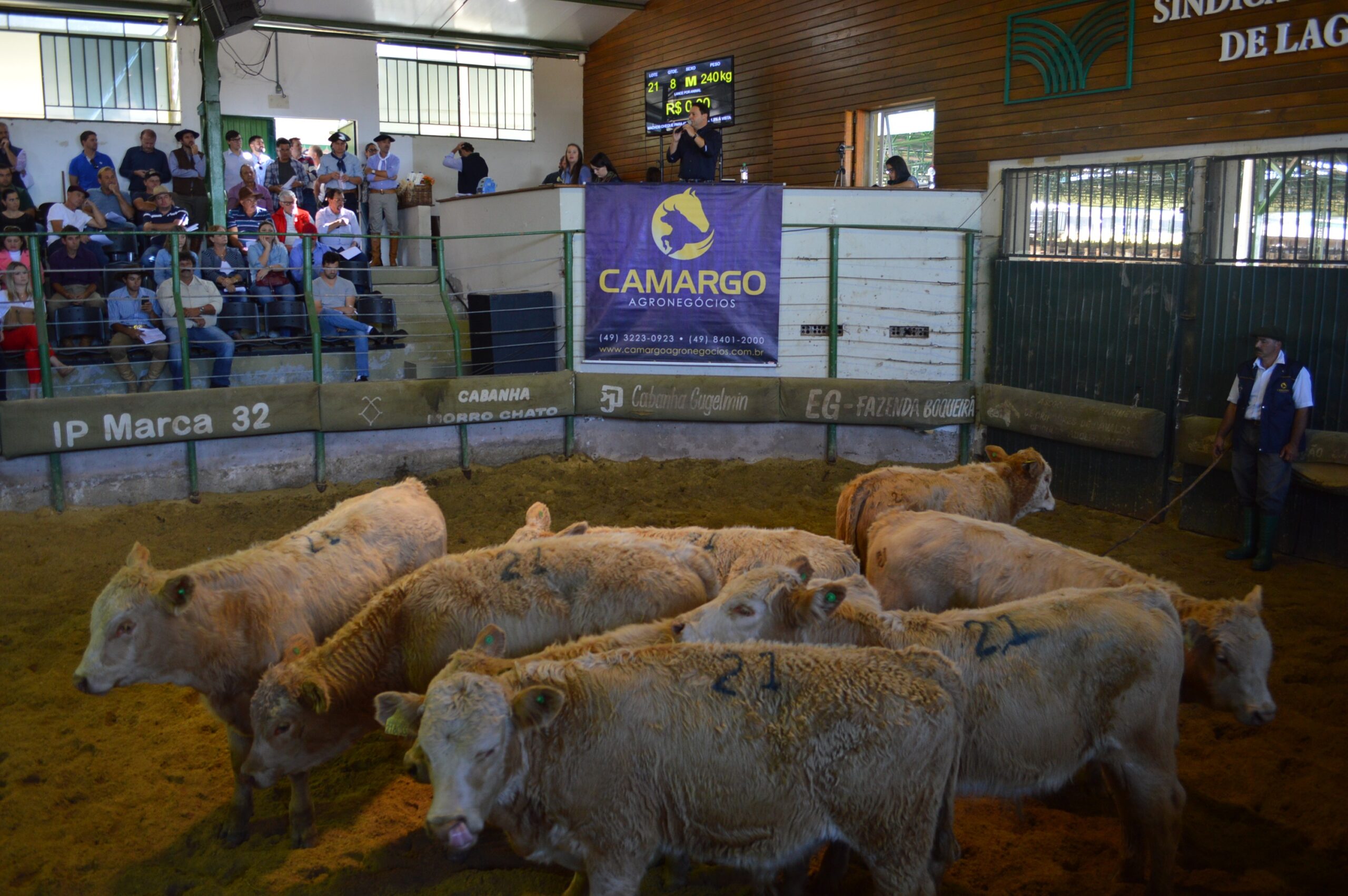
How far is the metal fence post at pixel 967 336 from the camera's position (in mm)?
12844

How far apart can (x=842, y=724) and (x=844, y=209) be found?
970 cm

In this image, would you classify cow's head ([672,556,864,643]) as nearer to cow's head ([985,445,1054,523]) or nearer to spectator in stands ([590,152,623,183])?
cow's head ([985,445,1054,523])

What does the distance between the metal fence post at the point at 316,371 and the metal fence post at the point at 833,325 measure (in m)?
5.81

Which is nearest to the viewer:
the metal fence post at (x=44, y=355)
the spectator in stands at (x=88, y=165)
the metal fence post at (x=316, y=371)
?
the metal fence post at (x=44, y=355)

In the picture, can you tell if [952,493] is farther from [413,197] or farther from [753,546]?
[413,197]

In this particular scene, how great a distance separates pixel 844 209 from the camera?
12.9 m

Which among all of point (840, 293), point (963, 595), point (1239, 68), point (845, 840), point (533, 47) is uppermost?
point (533, 47)

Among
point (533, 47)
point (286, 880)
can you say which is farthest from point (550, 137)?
point (286, 880)

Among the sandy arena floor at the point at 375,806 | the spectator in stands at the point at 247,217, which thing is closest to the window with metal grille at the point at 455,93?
the spectator in stands at the point at 247,217

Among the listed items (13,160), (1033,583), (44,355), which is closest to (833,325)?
(1033,583)

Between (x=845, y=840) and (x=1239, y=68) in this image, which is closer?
(x=845, y=840)

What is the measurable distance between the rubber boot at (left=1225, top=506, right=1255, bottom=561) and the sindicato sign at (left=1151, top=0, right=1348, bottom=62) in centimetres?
460

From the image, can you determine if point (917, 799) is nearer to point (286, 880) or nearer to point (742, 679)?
point (742, 679)

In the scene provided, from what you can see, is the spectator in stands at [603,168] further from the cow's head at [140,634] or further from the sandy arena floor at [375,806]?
the cow's head at [140,634]
